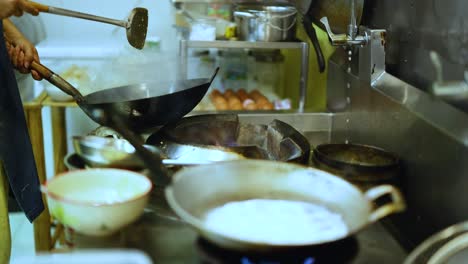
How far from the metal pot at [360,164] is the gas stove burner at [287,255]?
1.03 ft

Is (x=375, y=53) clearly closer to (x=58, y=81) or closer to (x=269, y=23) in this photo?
(x=58, y=81)

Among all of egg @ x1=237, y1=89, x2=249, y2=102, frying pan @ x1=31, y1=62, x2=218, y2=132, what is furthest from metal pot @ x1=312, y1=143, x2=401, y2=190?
egg @ x1=237, y1=89, x2=249, y2=102

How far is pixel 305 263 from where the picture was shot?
2.89 feet

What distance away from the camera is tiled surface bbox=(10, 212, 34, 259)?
2690 millimetres

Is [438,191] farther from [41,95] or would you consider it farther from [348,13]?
[41,95]

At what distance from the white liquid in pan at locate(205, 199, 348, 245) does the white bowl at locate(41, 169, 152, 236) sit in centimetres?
14

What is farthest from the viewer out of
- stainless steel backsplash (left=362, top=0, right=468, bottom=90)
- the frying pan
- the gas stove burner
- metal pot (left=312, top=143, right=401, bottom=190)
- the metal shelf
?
the metal shelf

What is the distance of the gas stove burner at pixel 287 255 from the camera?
2.87 feet

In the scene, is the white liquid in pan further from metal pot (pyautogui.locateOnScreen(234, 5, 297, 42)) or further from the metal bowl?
metal pot (pyautogui.locateOnScreen(234, 5, 297, 42))

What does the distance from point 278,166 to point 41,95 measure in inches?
80.4

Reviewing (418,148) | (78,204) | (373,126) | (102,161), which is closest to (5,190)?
(102,161)

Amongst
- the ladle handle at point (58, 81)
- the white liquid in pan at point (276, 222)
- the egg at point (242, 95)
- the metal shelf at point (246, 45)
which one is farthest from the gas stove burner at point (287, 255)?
the egg at point (242, 95)

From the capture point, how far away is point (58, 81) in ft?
5.11

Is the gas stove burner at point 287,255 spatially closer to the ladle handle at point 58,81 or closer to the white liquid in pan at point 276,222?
the white liquid in pan at point 276,222
